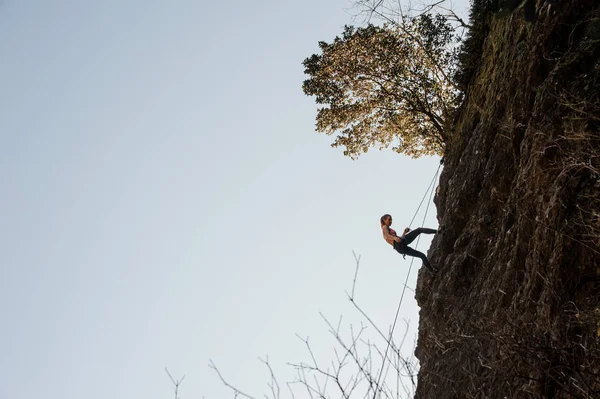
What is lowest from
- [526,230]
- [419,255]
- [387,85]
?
[526,230]

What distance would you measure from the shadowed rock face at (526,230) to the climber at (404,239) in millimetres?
247

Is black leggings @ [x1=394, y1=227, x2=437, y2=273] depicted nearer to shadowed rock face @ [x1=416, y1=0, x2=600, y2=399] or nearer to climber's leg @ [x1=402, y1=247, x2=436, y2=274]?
climber's leg @ [x1=402, y1=247, x2=436, y2=274]

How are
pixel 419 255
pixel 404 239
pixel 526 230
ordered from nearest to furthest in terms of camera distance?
1. pixel 526 230
2. pixel 419 255
3. pixel 404 239

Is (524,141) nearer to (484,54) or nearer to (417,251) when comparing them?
(417,251)

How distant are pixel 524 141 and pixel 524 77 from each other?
Answer: 3.25ft

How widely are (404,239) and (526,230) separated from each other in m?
5.31

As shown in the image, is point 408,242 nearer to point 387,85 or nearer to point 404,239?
point 404,239

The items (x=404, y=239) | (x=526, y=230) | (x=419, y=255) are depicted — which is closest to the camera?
(x=526, y=230)

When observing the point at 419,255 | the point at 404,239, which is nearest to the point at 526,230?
the point at 419,255

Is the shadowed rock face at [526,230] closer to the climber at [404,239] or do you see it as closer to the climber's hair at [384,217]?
the climber at [404,239]

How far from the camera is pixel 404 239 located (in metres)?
12.0

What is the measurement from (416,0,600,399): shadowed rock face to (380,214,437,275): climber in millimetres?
247

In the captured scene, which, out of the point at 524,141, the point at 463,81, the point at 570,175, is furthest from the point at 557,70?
the point at 463,81

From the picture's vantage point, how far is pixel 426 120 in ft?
59.1
